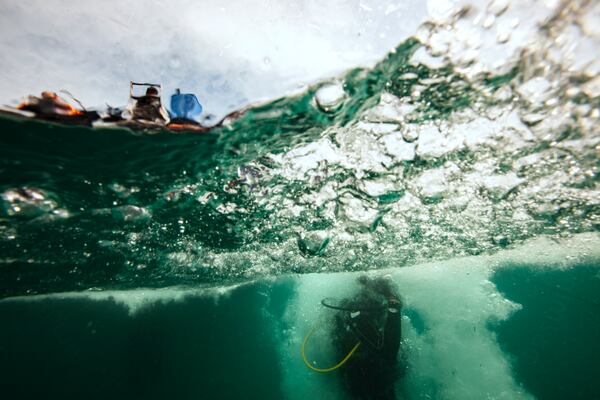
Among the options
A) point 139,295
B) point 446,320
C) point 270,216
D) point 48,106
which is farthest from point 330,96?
point 446,320

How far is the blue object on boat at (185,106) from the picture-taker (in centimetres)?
531

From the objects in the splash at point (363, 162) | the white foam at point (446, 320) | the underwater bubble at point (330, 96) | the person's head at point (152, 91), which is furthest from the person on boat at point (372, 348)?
the person's head at point (152, 91)

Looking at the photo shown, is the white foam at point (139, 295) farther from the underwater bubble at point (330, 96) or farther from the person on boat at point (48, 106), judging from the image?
the underwater bubble at point (330, 96)

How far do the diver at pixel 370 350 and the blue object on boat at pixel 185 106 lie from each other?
1628 cm

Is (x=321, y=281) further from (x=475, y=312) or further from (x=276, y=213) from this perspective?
(x=475, y=312)

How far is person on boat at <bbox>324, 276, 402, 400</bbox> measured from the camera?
1917 centimetres

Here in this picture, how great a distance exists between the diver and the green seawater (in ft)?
9.27

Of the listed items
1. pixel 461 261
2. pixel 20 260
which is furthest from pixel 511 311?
pixel 20 260

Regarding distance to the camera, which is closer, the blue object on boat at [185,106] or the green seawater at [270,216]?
the blue object on boat at [185,106]

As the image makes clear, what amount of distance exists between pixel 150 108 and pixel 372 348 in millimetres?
20286

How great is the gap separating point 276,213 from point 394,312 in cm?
1342

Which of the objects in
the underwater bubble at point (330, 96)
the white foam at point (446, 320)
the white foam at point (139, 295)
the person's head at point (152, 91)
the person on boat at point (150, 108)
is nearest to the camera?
the person's head at point (152, 91)

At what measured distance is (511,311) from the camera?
5294 cm

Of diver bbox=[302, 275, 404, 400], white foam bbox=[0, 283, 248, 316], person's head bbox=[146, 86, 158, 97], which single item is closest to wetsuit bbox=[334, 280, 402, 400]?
diver bbox=[302, 275, 404, 400]
